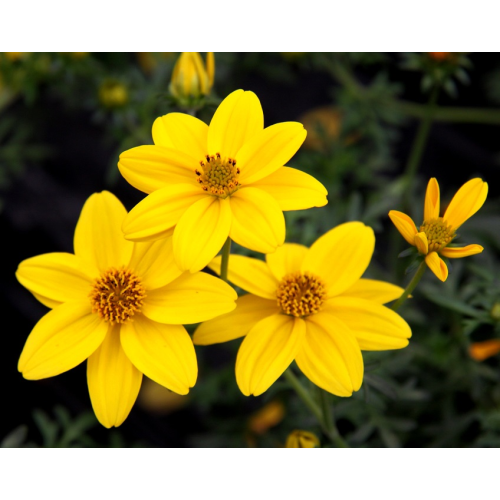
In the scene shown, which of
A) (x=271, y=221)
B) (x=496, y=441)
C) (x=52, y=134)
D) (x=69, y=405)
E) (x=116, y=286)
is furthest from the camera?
(x=52, y=134)

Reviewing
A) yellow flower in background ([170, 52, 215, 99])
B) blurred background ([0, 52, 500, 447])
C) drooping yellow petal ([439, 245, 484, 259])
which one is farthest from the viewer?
blurred background ([0, 52, 500, 447])

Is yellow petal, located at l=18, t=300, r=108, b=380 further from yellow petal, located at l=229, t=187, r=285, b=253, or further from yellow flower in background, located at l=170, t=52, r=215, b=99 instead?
yellow flower in background, located at l=170, t=52, r=215, b=99

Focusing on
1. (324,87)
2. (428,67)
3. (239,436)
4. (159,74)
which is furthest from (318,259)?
(324,87)

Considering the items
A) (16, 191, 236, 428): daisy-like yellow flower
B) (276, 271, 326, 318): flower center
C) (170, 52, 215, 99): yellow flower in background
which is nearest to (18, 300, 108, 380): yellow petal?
(16, 191, 236, 428): daisy-like yellow flower

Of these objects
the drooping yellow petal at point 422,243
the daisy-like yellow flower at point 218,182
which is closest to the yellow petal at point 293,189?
the daisy-like yellow flower at point 218,182

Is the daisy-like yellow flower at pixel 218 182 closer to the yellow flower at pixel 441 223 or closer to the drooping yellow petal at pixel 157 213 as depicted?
the drooping yellow petal at pixel 157 213

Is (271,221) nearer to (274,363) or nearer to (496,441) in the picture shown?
(274,363)

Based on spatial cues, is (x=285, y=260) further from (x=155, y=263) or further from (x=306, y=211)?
(x=306, y=211)
